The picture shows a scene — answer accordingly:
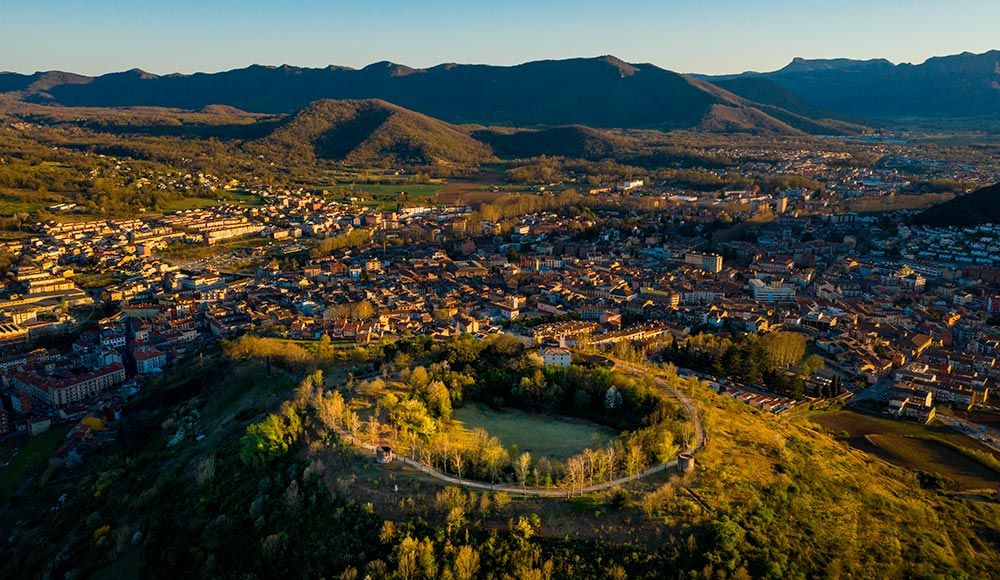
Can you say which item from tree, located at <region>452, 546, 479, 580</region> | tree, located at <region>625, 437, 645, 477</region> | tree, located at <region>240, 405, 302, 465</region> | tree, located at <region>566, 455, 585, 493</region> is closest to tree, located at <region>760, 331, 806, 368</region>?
tree, located at <region>625, 437, 645, 477</region>

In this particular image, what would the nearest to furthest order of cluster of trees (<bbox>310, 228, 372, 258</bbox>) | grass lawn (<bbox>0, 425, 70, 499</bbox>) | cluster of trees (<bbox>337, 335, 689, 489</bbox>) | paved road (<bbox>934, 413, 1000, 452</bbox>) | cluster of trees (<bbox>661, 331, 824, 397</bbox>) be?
cluster of trees (<bbox>337, 335, 689, 489</bbox>) < grass lawn (<bbox>0, 425, 70, 499</bbox>) < paved road (<bbox>934, 413, 1000, 452</bbox>) < cluster of trees (<bbox>661, 331, 824, 397</bbox>) < cluster of trees (<bbox>310, 228, 372, 258</bbox>)

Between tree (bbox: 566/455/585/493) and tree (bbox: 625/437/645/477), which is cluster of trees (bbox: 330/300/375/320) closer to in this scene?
tree (bbox: 625/437/645/477)

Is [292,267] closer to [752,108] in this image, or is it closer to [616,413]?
[616,413]

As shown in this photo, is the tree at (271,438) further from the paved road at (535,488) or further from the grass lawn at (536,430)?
the grass lawn at (536,430)

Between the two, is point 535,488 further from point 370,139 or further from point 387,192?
point 370,139

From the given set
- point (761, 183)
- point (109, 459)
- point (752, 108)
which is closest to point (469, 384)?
point (109, 459)

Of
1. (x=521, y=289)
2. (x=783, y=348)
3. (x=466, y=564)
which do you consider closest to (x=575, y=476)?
(x=466, y=564)
